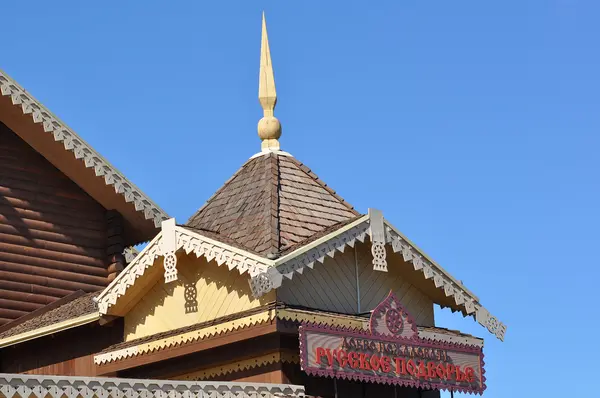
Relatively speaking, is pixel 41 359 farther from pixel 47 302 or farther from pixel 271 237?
pixel 271 237

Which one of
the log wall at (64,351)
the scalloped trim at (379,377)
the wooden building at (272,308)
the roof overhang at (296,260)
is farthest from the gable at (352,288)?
the log wall at (64,351)

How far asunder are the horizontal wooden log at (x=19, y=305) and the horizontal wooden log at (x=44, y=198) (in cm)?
213

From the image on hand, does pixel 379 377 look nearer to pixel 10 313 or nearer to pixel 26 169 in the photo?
pixel 10 313

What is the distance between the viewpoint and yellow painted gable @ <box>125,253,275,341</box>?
1983cm

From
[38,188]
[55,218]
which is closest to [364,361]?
[55,218]

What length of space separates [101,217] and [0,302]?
3.16 meters

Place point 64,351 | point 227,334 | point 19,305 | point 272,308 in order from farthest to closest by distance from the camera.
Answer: point 19,305
point 64,351
point 227,334
point 272,308

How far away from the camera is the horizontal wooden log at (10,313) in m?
24.9

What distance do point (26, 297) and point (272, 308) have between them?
26.5 ft

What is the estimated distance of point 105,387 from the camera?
1700 cm

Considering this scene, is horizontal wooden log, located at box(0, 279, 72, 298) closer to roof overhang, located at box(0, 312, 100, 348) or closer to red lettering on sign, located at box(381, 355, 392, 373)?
roof overhang, located at box(0, 312, 100, 348)

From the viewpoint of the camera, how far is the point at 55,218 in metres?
26.4

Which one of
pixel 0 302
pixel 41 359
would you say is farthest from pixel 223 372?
pixel 0 302

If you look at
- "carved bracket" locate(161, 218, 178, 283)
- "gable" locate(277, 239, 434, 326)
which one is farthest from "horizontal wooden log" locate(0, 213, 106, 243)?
"gable" locate(277, 239, 434, 326)
